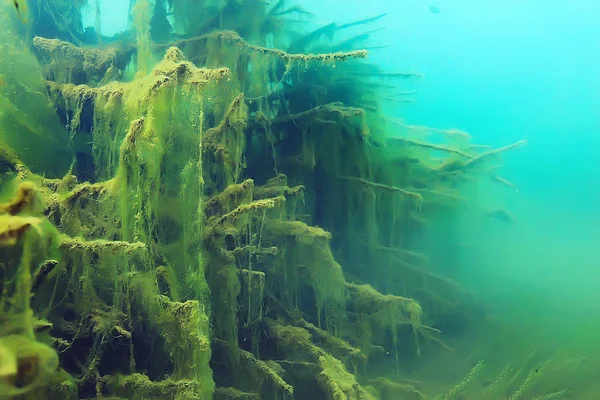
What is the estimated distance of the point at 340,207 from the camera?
4.29 m

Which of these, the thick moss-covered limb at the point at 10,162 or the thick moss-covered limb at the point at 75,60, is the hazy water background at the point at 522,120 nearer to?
the thick moss-covered limb at the point at 75,60

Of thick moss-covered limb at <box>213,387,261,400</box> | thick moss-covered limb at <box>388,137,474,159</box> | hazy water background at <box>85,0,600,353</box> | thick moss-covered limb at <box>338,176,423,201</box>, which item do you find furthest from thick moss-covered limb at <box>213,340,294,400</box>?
hazy water background at <box>85,0,600,353</box>

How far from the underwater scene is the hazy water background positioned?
133 millimetres

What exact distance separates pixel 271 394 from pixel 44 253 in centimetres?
190

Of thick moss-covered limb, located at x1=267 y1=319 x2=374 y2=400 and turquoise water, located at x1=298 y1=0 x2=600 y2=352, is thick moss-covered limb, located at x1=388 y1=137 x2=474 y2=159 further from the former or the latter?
thick moss-covered limb, located at x1=267 y1=319 x2=374 y2=400

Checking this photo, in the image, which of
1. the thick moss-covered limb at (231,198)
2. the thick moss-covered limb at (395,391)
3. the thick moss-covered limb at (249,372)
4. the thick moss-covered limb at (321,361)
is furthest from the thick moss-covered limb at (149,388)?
the thick moss-covered limb at (395,391)

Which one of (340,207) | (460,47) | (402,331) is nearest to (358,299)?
(340,207)

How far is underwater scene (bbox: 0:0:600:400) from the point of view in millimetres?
2070

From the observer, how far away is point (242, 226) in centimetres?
269

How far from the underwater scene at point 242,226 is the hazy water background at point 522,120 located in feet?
0.43

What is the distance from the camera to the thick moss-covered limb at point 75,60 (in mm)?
3467

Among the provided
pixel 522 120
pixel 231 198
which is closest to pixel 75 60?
pixel 231 198

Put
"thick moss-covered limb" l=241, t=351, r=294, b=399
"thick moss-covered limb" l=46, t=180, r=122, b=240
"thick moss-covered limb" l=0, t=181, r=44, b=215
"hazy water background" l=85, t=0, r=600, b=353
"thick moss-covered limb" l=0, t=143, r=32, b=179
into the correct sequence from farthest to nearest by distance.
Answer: "hazy water background" l=85, t=0, r=600, b=353, "thick moss-covered limb" l=241, t=351, r=294, b=399, "thick moss-covered limb" l=0, t=143, r=32, b=179, "thick moss-covered limb" l=46, t=180, r=122, b=240, "thick moss-covered limb" l=0, t=181, r=44, b=215

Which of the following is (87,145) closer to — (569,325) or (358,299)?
(358,299)
